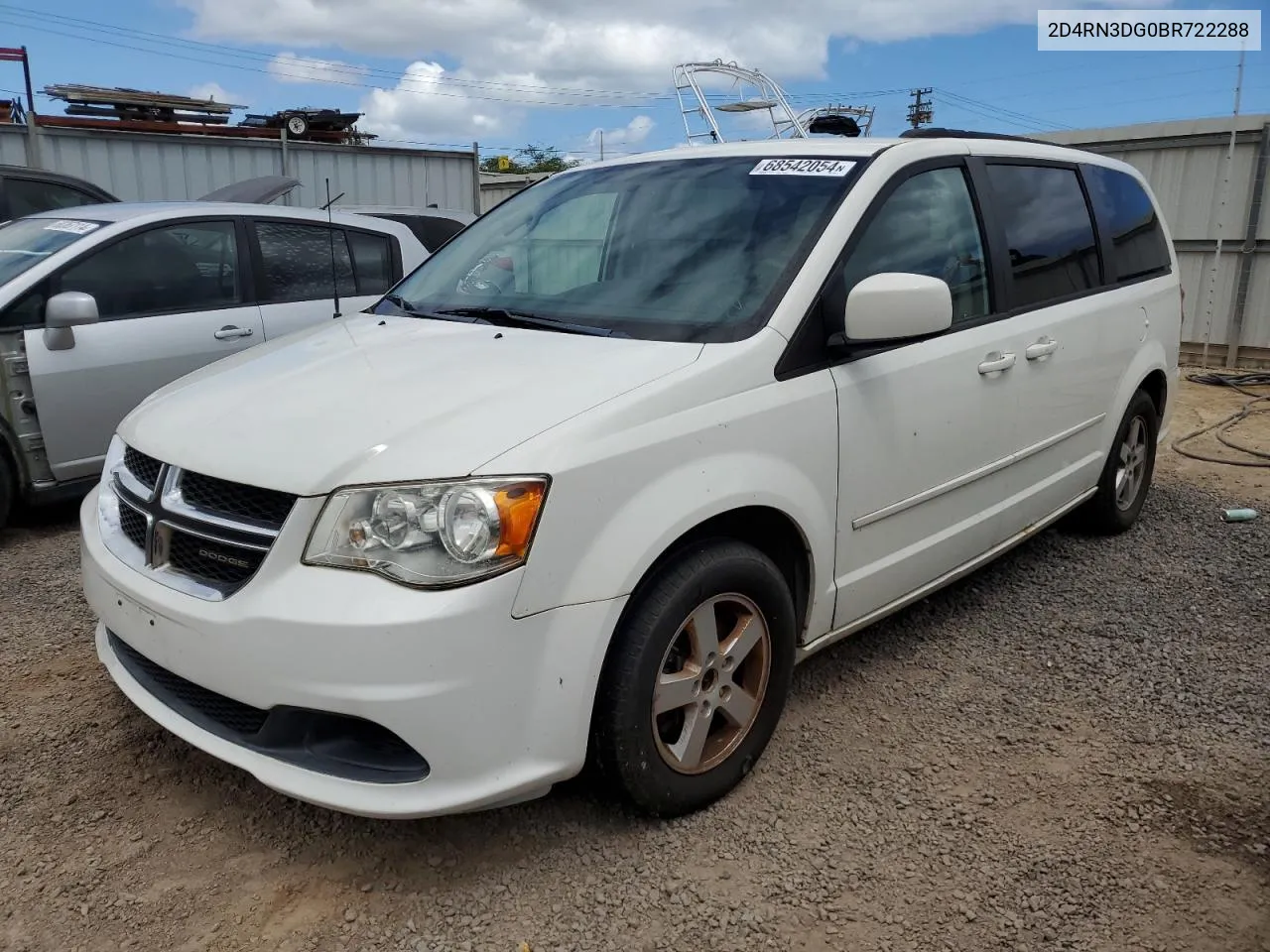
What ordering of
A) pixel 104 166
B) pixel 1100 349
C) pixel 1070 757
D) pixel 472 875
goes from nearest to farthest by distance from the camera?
pixel 472 875 < pixel 1070 757 < pixel 1100 349 < pixel 104 166

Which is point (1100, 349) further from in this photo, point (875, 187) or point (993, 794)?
point (993, 794)

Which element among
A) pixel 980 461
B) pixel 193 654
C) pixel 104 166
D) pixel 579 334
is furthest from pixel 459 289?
pixel 104 166

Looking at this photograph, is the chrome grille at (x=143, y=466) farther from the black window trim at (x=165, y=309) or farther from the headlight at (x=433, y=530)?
the black window trim at (x=165, y=309)

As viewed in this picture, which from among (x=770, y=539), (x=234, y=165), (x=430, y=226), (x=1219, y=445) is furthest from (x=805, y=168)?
(x=234, y=165)

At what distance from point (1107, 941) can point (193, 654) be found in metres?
2.14

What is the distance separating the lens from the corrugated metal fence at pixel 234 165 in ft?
34.7

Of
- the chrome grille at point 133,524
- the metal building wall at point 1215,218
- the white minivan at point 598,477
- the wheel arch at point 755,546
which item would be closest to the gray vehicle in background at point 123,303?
the white minivan at point 598,477

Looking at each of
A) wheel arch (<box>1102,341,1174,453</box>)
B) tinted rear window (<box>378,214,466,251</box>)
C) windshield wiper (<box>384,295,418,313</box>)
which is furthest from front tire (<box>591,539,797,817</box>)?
tinted rear window (<box>378,214,466,251</box>)

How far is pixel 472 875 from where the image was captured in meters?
2.43

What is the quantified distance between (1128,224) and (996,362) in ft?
5.64

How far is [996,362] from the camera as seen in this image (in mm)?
3438

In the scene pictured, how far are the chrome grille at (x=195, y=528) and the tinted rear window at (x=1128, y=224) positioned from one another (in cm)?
365

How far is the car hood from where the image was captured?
7.25 ft

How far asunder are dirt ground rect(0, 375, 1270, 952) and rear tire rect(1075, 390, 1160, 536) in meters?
1.22
